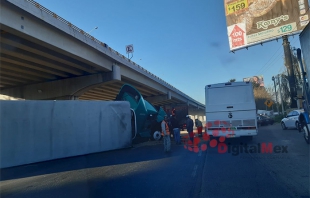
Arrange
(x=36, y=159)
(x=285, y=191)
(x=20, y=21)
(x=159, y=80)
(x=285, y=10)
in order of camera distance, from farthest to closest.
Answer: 1. (x=159, y=80)
2. (x=285, y=10)
3. (x=20, y=21)
4. (x=36, y=159)
5. (x=285, y=191)

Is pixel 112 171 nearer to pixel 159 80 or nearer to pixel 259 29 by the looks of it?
pixel 259 29

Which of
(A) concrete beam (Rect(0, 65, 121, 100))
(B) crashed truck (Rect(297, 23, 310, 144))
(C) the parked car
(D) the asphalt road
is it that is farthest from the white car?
(A) concrete beam (Rect(0, 65, 121, 100))

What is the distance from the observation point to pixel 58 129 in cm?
1191

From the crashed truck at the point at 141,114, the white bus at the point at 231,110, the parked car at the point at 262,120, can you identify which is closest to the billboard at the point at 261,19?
the parked car at the point at 262,120

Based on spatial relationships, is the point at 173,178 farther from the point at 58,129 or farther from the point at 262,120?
the point at 262,120

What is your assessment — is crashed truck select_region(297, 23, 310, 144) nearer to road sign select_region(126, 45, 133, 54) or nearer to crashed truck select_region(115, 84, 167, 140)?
crashed truck select_region(115, 84, 167, 140)

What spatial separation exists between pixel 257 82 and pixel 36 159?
6173 centimetres

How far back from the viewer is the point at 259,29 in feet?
90.1

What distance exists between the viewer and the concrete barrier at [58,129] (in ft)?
33.8

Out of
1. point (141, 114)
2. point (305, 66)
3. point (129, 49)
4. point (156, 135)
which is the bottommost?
point (156, 135)

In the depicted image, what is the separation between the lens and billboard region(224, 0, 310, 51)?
2522 cm

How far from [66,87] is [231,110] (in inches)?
689

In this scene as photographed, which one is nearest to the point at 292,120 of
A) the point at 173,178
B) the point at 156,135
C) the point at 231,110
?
the point at 231,110

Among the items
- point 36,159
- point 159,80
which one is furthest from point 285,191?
point 159,80
